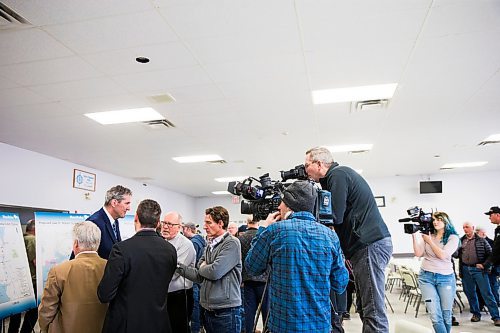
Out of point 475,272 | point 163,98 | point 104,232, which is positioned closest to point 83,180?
point 163,98

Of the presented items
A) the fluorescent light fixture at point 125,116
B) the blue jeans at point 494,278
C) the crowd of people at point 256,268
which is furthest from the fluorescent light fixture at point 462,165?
the fluorescent light fixture at point 125,116

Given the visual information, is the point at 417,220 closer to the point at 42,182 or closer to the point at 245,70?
the point at 245,70

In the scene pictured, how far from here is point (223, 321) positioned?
2.88 metres

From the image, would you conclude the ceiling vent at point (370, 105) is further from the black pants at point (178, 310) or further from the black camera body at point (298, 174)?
the black pants at point (178, 310)

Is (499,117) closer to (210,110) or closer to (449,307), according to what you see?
(449,307)

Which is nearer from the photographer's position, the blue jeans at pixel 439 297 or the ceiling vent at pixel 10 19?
the ceiling vent at pixel 10 19

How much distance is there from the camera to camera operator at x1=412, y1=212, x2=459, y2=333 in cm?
352

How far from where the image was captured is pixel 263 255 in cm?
202

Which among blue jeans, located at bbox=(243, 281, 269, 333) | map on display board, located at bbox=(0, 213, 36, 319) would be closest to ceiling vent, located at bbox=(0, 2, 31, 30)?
map on display board, located at bbox=(0, 213, 36, 319)

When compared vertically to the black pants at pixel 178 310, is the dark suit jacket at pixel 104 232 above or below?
above

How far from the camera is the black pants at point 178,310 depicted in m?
3.49

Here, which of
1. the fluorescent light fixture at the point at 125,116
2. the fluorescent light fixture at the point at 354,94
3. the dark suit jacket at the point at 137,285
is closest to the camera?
the dark suit jacket at the point at 137,285

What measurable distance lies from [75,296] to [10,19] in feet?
6.80

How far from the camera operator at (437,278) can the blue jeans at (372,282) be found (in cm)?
159
